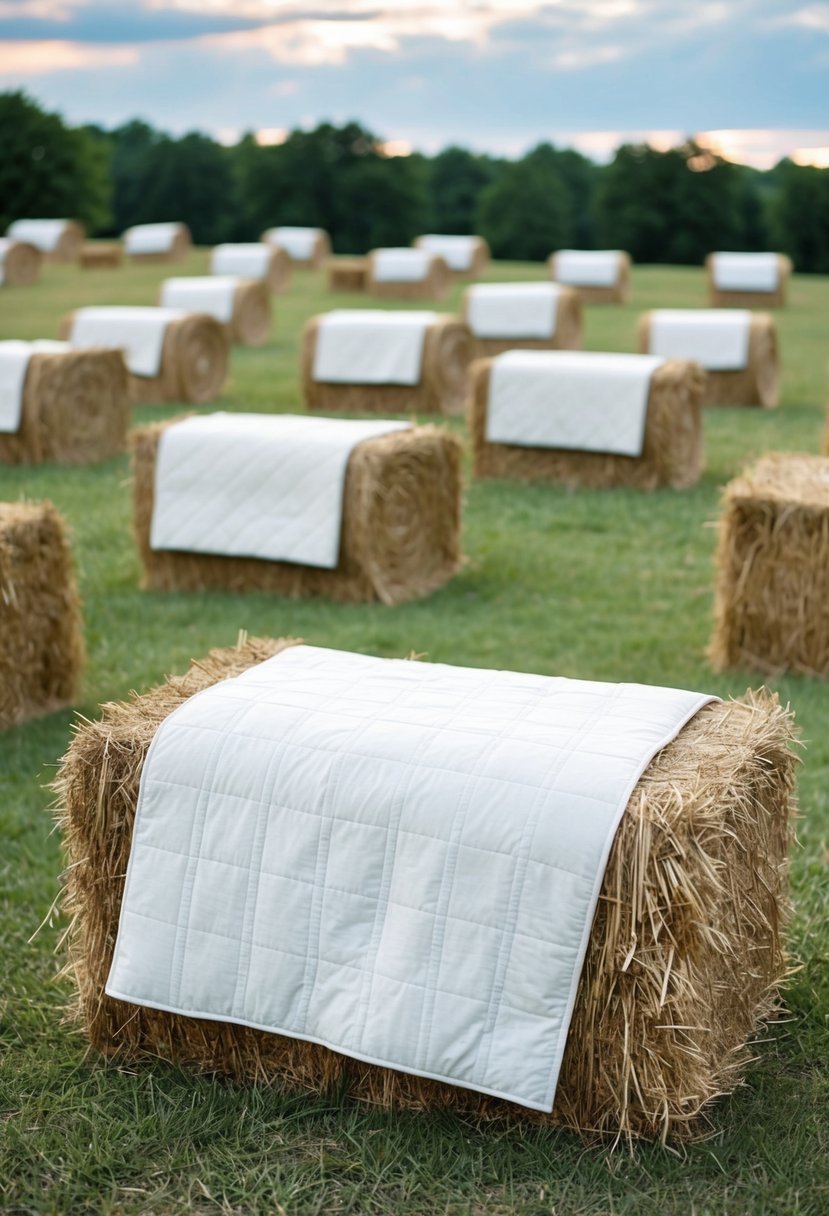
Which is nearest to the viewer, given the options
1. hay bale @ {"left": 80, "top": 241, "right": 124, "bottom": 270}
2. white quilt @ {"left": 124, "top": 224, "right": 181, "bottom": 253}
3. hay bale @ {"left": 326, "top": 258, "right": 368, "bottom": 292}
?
hay bale @ {"left": 326, "top": 258, "right": 368, "bottom": 292}

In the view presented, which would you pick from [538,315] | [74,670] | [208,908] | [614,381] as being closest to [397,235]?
[538,315]

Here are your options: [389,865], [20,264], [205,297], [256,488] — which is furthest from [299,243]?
[389,865]

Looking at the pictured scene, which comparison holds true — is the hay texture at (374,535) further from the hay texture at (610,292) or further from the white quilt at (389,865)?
the hay texture at (610,292)

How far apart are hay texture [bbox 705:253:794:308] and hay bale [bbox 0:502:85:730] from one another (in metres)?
15.7

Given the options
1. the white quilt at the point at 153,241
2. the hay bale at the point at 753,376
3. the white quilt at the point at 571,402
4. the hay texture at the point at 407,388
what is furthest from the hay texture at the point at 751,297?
the white quilt at the point at 571,402

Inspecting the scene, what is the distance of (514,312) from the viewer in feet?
46.2

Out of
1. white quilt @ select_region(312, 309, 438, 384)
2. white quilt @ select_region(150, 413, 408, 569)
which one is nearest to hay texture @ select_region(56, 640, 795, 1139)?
white quilt @ select_region(150, 413, 408, 569)

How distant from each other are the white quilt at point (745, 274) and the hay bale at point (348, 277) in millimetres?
4879

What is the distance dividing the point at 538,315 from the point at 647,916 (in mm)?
12156

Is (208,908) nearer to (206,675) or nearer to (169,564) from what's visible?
(206,675)

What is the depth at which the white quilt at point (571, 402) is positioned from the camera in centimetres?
831

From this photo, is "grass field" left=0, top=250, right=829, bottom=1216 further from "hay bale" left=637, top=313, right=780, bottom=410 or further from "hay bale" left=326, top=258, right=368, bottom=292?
"hay bale" left=326, top=258, right=368, bottom=292

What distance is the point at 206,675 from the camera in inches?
120

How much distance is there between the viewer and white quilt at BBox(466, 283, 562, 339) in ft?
46.0
